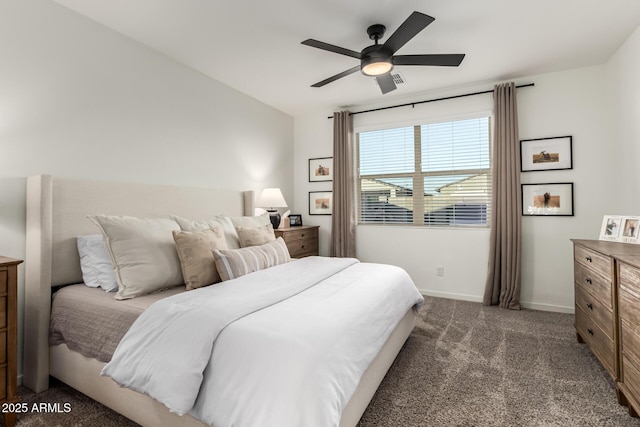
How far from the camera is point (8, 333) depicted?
1655 millimetres

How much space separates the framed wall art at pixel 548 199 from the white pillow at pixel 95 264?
3.94m

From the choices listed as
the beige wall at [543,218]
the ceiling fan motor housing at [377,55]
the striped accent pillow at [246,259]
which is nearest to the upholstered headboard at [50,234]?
the striped accent pillow at [246,259]

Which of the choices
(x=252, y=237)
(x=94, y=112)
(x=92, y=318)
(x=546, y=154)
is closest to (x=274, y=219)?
(x=252, y=237)

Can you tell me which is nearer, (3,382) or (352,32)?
(3,382)

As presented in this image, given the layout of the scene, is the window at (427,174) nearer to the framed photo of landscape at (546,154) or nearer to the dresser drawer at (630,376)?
the framed photo of landscape at (546,154)

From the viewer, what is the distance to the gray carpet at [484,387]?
5.59ft

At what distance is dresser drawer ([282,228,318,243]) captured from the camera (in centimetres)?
393

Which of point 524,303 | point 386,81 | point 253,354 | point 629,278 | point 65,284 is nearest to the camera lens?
point 253,354

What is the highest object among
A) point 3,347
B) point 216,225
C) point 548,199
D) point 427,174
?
point 427,174

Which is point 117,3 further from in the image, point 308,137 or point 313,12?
point 308,137

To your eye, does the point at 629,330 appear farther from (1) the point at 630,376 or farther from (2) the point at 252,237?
(2) the point at 252,237

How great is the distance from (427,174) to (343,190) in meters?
1.12

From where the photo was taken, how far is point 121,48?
263cm

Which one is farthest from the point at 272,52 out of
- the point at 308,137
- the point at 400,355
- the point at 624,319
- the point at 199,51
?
the point at 624,319
